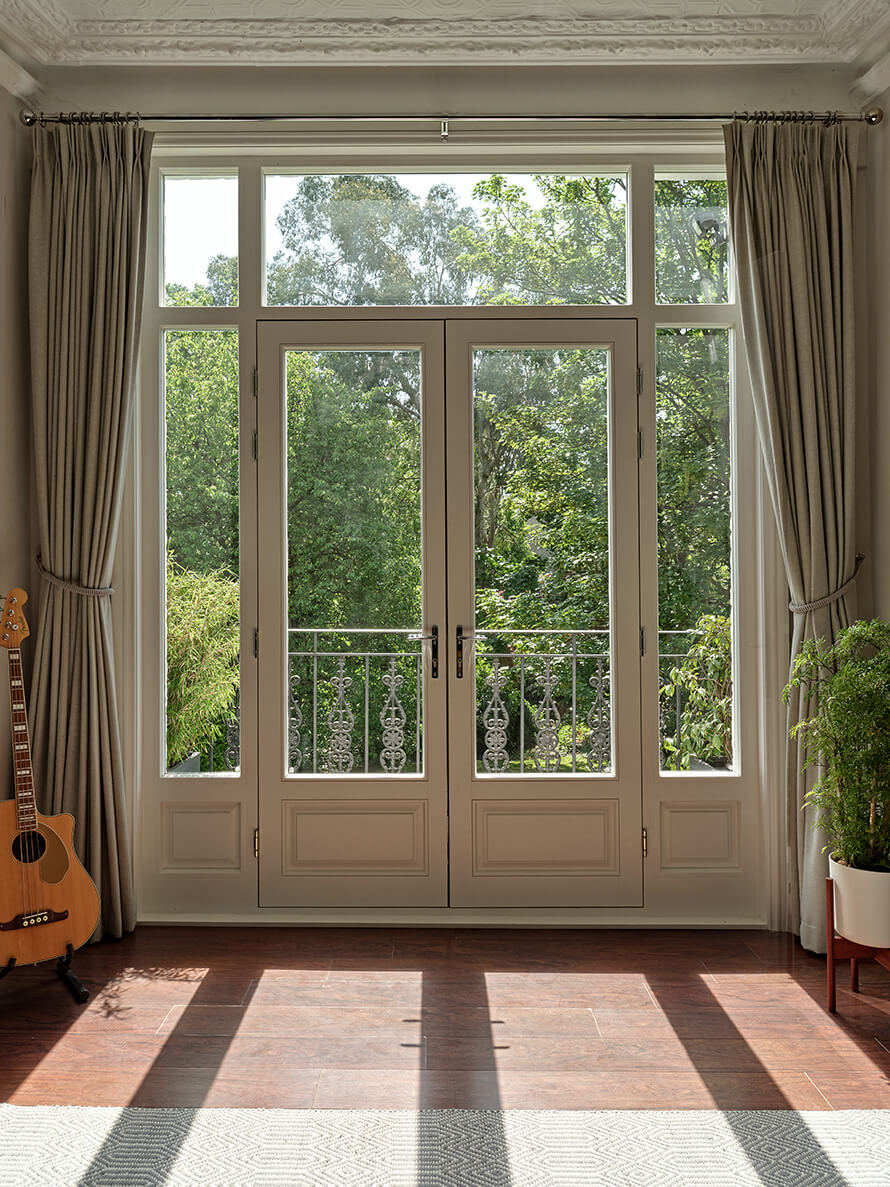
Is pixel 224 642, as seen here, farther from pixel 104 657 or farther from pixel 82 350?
pixel 82 350

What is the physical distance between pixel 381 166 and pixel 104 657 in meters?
2.16

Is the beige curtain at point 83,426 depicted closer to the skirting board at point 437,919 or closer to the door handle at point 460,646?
the skirting board at point 437,919

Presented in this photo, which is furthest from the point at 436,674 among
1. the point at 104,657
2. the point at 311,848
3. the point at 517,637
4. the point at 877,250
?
the point at 877,250

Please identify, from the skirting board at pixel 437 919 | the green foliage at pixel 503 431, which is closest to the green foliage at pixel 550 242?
the green foliage at pixel 503 431

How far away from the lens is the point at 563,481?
369cm

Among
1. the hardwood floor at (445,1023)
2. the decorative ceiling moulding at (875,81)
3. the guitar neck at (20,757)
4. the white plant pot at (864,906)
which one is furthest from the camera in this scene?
the decorative ceiling moulding at (875,81)

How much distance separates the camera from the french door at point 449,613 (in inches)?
144

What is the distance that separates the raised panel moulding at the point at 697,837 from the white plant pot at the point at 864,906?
0.79 m

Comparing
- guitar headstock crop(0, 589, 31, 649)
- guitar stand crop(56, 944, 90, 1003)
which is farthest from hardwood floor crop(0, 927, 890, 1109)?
guitar headstock crop(0, 589, 31, 649)

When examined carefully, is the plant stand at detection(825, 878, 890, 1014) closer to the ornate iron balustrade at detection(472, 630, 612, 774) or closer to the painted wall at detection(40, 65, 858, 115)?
the ornate iron balustrade at detection(472, 630, 612, 774)

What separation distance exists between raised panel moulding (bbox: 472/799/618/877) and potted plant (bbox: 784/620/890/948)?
2.92 ft

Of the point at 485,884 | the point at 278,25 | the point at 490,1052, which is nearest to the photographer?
the point at 490,1052

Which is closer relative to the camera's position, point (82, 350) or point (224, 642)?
point (82, 350)

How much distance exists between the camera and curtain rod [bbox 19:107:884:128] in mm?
3496
